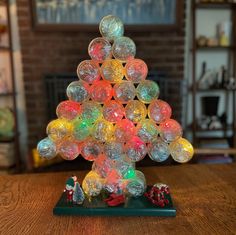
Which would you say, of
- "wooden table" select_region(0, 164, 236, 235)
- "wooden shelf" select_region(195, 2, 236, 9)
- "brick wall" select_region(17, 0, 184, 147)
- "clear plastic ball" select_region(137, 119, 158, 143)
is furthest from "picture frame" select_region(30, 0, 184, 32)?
"clear plastic ball" select_region(137, 119, 158, 143)

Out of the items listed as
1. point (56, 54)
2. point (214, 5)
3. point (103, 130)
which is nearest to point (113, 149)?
point (103, 130)

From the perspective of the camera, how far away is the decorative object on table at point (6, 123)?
285 cm

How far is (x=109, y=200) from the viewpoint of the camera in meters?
1.01

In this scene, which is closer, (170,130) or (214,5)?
(170,130)

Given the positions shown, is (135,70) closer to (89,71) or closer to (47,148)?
(89,71)

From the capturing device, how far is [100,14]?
280cm

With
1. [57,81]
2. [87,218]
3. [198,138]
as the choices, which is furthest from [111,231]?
[198,138]

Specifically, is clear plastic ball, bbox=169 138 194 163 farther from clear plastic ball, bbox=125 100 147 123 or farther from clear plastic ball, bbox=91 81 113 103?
clear plastic ball, bbox=91 81 113 103

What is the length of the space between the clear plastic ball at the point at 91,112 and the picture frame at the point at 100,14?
2003 mm

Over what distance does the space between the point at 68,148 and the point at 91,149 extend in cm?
8

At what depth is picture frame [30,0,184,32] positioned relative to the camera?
2.76 metres

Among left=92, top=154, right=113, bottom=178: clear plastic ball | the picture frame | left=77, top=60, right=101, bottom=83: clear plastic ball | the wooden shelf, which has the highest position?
the wooden shelf

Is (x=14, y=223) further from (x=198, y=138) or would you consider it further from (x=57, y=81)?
(x=198, y=138)

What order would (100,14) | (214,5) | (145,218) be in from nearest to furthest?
(145,218), (100,14), (214,5)
